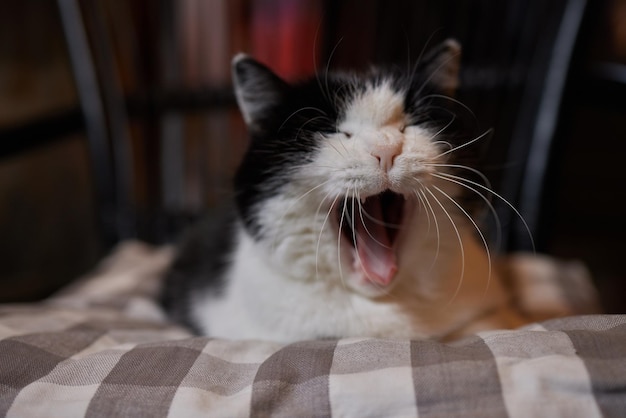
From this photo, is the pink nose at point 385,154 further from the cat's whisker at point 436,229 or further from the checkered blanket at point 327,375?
the checkered blanket at point 327,375

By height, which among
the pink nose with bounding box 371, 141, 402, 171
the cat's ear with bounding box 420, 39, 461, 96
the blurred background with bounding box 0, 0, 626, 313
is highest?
the cat's ear with bounding box 420, 39, 461, 96

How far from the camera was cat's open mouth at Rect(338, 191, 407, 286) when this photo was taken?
65 centimetres

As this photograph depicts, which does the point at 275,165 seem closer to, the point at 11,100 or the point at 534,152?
the point at 534,152

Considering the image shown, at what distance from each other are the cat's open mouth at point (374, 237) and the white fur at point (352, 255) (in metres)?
0.01

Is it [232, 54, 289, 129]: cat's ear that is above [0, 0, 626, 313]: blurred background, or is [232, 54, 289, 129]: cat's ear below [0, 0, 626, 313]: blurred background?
above

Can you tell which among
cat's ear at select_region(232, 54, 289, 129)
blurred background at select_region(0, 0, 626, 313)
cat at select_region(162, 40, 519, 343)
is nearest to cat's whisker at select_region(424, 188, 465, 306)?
cat at select_region(162, 40, 519, 343)

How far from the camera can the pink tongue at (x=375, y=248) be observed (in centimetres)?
65

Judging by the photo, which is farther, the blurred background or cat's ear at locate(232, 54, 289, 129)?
the blurred background

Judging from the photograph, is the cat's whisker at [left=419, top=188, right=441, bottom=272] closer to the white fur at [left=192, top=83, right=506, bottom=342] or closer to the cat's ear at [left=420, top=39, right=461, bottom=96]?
the white fur at [left=192, top=83, right=506, bottom=342]

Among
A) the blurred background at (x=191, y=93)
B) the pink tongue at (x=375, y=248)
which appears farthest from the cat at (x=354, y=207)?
the blurred background at (x=191, y=93)

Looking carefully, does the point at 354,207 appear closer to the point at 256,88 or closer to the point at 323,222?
the point at 323,222

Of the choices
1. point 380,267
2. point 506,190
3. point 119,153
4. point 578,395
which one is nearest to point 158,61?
point 119,153

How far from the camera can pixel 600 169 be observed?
178cm

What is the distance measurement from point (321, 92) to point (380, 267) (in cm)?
21
